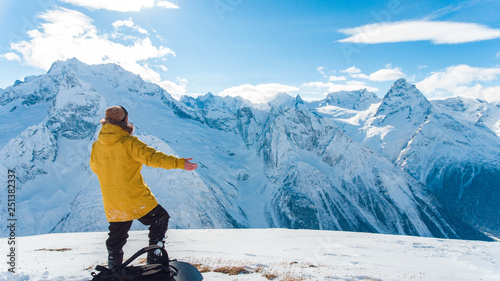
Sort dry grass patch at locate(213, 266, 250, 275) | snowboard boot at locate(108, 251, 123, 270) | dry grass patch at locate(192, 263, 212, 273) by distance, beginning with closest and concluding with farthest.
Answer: snowboard boot at locate(108, 251, 123, 270) → dry grass patch at locate(213, 266, 250, 275) → dry grass patch at locate(192, 263, 212, 273)

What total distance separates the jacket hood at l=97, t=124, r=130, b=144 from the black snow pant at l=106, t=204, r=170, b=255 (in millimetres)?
1766

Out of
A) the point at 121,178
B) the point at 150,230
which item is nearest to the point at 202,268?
the point at 150,230

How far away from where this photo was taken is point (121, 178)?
6254 millimetres

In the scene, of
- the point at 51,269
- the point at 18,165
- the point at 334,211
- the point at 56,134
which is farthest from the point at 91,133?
the point at 51,269

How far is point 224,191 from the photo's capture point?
19750cm

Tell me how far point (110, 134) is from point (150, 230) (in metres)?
2.24

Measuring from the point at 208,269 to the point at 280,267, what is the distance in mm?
2558

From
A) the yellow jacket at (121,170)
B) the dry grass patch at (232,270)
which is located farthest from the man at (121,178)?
the dry grass patch at (232,270)

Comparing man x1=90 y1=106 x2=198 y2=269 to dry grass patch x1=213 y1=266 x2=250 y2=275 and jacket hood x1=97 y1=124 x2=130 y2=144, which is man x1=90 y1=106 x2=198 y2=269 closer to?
jacket hood x1=97 y1=124 x2=130 y2=144

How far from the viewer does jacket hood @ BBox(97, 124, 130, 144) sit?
6046mm

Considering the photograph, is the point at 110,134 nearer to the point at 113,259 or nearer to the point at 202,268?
the point at 113,259

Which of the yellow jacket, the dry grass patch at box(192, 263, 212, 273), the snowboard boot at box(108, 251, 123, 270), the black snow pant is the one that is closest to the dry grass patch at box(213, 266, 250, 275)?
the dry grass patch at box(192, 263, 212, 273)

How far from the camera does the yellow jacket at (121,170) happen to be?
6.05 metres

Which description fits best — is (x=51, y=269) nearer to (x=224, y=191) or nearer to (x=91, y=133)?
(x=224, y=191)
